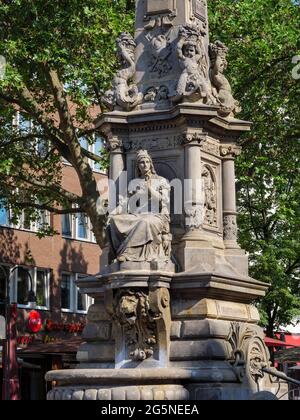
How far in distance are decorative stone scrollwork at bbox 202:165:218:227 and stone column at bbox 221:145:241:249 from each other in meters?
0.24

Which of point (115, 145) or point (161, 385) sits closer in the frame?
point (161, 385)

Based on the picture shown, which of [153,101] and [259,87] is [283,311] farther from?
[153,101]

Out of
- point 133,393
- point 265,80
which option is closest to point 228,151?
point 133,393

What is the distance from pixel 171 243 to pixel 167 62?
3.02m

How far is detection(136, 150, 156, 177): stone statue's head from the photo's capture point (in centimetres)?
1404

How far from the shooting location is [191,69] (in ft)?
47.3

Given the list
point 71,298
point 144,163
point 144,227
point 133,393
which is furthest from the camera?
point 71,298

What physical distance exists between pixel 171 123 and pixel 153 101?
0.62 metres

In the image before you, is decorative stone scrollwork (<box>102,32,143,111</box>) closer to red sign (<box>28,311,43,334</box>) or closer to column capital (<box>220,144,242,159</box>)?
column capital (<box>220,144,242,159</box>)

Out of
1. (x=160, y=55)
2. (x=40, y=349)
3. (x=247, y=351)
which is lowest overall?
(x=247, y=351)

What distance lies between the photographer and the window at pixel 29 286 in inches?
1432

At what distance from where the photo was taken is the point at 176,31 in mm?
15203

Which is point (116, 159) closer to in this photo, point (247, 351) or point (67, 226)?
point (247, 351)

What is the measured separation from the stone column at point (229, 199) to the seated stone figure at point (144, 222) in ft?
4.68
